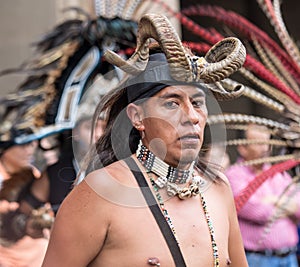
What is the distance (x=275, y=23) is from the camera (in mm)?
3609

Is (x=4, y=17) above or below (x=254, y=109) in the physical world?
above

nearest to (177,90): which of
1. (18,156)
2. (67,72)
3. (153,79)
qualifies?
(153,79)

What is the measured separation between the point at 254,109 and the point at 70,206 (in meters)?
6.68

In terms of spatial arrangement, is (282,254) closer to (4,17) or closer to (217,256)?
(217,256)

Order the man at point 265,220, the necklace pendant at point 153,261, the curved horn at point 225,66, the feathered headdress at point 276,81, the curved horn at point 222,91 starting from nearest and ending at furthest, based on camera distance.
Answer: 1. the necklace pendant at point 153,261
2. the curved horn at point 225,66
3. the curved horn at point 222,91
4. the feathered headdress at point 276,81
5. the man at point 265,220

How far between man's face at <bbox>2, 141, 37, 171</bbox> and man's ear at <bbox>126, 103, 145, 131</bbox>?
2050 millimetres

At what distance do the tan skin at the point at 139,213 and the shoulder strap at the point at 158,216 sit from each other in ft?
0.05

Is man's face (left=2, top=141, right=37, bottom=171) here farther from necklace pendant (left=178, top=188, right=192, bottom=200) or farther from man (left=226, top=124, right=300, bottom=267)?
necklace pendant (left=178, top=188, right=192, bottom=200)

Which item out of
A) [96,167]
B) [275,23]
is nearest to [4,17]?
[275,23]

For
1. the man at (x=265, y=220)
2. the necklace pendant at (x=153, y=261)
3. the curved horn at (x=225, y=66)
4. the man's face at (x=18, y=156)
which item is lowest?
the man at (x=265, y=220)

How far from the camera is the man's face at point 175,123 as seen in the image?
2.25 meters

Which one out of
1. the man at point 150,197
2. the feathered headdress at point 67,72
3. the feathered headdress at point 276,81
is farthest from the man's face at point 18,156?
the man at point 150,197

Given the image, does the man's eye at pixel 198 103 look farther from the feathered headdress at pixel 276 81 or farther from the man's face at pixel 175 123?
the feathered headdress at pixel 276 81

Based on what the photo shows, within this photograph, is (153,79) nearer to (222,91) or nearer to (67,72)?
(222,91)
